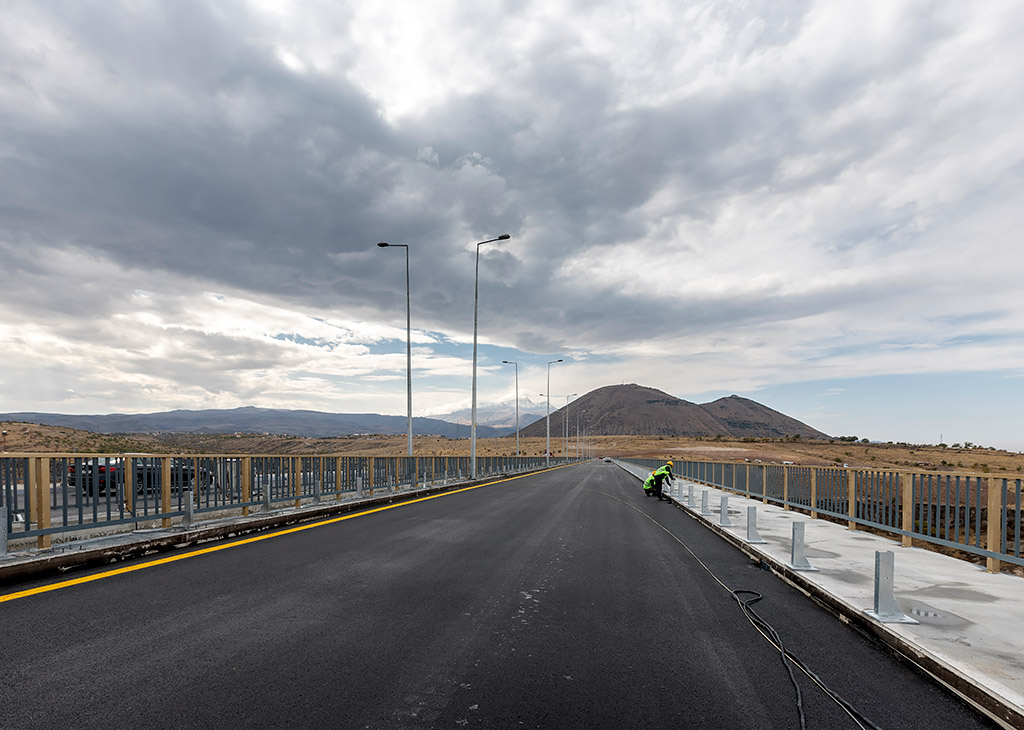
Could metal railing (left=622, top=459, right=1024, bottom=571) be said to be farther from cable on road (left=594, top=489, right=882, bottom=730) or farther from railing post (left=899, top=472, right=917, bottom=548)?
cable on road (left=594, top=489, right=882, bottom=730)

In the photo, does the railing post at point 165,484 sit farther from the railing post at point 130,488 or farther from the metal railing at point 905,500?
the metal railing at point 905,500

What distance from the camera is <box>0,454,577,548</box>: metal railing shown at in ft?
23.6

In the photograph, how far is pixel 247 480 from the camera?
11.2m

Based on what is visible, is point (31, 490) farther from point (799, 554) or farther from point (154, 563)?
point (799, 554)

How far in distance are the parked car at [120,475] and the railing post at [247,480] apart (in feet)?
2.28

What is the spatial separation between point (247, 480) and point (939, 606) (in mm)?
10893

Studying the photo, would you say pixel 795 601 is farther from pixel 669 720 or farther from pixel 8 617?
pixel 8 617

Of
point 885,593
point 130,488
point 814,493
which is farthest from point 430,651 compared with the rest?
point 814,493

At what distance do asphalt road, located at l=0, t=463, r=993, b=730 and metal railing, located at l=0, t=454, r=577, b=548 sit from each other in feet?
4.94

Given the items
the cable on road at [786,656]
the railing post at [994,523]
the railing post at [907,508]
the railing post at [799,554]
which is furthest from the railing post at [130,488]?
the railing post at [907,508]

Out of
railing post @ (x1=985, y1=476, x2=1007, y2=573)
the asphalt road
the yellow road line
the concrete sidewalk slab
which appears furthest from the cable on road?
the yellow road line

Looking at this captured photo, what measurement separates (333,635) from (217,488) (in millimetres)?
6867

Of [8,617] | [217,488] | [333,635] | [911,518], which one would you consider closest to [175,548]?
[217,488]

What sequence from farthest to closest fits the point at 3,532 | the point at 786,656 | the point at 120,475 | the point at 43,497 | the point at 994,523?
the point at 120,475 < the point at 994,523 < the point at 43,497 < the point at 3,532 < the point at 786,656
